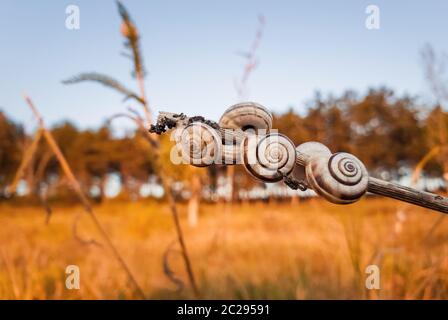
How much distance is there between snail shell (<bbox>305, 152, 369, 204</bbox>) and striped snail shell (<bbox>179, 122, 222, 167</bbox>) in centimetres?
16

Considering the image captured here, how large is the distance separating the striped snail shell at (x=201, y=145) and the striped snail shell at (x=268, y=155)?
4 centimetres

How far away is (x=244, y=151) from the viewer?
56 centimetres

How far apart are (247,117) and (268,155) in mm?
110

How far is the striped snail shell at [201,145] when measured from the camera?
1.76 feet

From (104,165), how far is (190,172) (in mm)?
30789

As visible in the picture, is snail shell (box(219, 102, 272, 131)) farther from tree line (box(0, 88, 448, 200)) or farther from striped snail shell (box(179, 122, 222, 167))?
tree line (box(0, 88, 448, 200))

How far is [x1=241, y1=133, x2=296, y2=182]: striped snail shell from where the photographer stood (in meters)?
0.56

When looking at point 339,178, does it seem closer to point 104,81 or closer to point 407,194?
point 407,194

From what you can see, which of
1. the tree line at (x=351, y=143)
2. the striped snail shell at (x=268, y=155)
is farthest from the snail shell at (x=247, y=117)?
the tree line at (x=351, y=143)

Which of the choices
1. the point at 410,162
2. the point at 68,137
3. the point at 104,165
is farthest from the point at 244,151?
the point at 68,137

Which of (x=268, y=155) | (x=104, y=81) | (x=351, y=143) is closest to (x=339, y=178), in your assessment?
(x=268, y=155)

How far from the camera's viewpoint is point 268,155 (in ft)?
1.84
